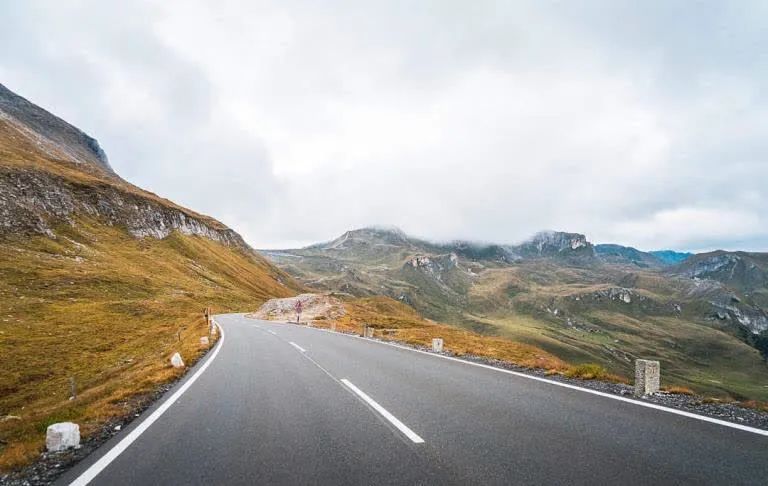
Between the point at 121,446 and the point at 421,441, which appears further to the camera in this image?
the point at 121,446

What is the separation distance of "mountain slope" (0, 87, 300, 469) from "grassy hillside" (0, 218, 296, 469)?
0.12 metres

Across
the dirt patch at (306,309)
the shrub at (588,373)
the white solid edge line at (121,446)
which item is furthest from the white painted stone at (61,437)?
the dirt patch at (306,309)

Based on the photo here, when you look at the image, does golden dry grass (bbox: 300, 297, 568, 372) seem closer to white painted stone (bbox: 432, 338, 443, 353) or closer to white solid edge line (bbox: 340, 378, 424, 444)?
white painted stone (bbox: 432, 338, 443, 353)

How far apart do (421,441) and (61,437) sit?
232 inches

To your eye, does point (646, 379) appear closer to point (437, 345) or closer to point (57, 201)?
point (437, 345)

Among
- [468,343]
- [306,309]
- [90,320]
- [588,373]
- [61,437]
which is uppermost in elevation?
[588,373]

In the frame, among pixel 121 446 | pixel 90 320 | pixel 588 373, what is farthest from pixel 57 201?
pixel 588 373

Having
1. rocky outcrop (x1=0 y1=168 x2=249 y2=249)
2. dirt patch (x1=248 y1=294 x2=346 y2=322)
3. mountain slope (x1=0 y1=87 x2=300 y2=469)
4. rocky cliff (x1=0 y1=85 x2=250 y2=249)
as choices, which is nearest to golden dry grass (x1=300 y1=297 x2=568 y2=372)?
dirt patch (x1=248 y1=294 x2=346 y2=322)

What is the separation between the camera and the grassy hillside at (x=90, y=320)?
1363 cm

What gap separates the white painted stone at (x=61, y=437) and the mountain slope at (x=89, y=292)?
0.24 metres

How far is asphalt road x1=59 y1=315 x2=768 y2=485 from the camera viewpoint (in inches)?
Result: 208

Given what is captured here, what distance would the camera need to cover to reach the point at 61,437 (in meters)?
6.82

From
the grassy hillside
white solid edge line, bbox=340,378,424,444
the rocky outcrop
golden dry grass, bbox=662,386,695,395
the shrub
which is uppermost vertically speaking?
the rocky outcrop

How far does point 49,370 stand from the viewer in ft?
113
